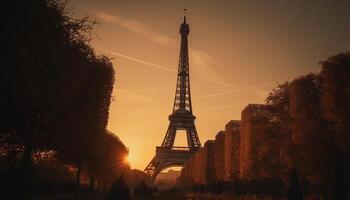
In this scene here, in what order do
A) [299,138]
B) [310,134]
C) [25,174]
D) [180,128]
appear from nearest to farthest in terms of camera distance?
1. [25,174]
2. [310,134]
3. [299,138]
4. [180,128]

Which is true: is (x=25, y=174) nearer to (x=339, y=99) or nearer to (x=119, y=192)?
(x=119, y=192)

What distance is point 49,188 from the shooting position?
40.0m

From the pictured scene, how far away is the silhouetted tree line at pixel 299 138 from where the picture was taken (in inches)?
1063

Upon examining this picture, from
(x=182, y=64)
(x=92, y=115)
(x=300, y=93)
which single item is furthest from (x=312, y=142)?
(x=182, y=64)

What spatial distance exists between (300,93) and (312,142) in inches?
193

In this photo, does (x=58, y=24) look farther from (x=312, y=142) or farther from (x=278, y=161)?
(x=278, y=161)

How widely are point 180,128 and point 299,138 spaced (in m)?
85.7

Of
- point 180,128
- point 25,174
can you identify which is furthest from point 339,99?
point 180,128

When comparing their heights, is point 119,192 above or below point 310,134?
below

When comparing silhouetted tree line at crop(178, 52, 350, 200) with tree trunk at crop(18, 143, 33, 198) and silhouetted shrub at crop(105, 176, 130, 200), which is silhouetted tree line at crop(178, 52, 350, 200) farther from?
tree trunk at crop(18, 143, 33, 198)

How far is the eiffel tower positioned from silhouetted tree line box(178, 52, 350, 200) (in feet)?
218

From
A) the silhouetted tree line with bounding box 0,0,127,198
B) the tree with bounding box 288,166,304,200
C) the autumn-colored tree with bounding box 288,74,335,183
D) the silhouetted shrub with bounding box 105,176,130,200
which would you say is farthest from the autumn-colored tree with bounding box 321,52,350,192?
the silhouetted tree line with bounding box 0,0,127,198

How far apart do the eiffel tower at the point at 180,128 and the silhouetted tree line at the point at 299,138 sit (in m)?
66.5

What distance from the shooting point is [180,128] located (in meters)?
115
